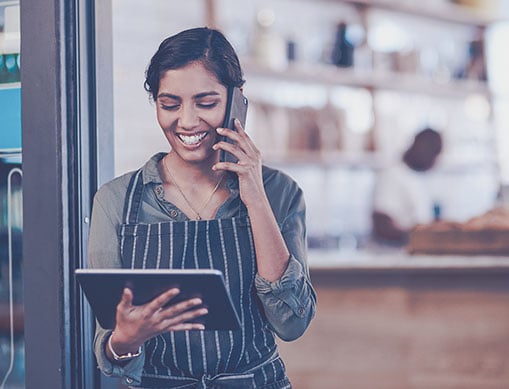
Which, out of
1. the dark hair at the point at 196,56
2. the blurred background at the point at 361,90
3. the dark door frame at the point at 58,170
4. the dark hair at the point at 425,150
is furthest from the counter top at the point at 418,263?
the dark hair at the point at 196,56

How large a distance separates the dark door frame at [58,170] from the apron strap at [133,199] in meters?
0.22

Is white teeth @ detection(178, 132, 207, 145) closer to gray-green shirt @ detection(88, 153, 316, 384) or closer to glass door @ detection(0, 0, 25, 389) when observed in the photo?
gray-green shirt @ detection(88, 153, 316, 384)

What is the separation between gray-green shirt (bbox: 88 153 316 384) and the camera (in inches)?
42.5

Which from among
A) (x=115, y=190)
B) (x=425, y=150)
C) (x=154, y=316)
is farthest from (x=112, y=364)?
(x=425, y=150)

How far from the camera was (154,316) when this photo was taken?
3.35 feet

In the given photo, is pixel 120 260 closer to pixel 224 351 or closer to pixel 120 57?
pixel 224 351

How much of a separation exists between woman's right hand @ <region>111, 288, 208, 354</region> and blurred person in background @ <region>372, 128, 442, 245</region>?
312cm

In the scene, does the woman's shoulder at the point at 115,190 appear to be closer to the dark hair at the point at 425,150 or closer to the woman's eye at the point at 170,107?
the woman's eye at the point at 170,107

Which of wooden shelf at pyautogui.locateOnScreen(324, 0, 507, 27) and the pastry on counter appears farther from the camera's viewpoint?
wooden shelf at pyautogui.locateOnScreen(324, 0, 507, 27)

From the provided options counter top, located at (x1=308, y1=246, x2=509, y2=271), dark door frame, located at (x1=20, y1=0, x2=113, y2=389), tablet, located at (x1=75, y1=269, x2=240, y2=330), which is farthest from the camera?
counter top, located at (x1=308, y1=246, x2=509, y2=271)

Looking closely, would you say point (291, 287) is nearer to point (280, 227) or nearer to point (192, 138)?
point (280, 227)

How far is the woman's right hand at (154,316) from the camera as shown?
1008mm

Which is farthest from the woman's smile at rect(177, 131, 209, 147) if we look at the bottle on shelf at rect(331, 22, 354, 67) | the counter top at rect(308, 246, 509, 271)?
the bottle on shelf at rect(331, 22, 354, 67)

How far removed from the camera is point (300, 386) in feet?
9.50
